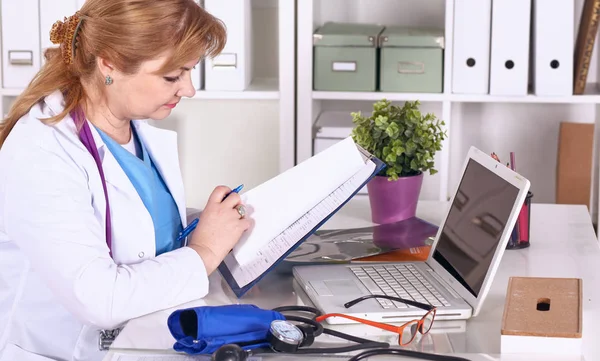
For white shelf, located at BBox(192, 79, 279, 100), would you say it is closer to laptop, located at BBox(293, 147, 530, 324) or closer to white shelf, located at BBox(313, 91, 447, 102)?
white shelf, located at BBox(313, 91, 447, 102)

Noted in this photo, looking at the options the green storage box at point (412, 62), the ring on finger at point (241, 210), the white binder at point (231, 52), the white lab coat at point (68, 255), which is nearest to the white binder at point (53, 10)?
the white binder at point (231, 52)

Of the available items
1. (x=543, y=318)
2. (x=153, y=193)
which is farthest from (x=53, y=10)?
(x=543, y=318)

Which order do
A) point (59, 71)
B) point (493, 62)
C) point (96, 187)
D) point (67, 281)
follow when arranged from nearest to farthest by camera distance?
1. point (67, 281)
2. point (96, 187)
3. point (59, 71)
4. point (493, 62)

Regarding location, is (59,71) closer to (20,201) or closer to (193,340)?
(20,201)

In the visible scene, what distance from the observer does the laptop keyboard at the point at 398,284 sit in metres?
1.37

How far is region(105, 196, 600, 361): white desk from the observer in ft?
4.07

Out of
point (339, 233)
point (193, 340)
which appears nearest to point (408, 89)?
point (339, 233)

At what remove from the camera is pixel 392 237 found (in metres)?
1.75

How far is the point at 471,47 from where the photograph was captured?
8.41 feet

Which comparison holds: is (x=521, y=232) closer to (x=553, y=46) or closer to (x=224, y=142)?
(x=553, y=46)

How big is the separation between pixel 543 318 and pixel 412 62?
1476 millimetres

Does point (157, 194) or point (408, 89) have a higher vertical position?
point (408, 89)

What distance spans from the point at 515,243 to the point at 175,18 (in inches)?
32.3

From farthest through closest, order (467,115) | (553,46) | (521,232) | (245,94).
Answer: (467,115) → (245,94) → (553,46) → (521,232)
